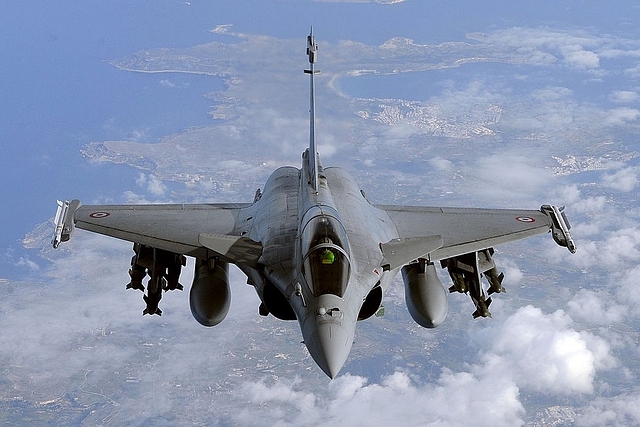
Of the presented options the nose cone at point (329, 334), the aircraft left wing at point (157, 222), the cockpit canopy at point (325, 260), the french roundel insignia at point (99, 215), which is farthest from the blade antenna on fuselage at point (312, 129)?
the french roundel insignia at point (99, 215)

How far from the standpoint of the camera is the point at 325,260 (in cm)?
1042

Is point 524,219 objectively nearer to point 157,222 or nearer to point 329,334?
point 329,334

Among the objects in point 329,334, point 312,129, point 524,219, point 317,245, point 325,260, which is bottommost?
point 329,334

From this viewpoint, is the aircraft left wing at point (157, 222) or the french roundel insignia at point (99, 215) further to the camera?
the french roundel insignia at point (99, 215)

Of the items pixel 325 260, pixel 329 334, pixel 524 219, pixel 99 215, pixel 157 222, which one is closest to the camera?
pixel 329 334

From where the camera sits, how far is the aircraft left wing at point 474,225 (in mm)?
14492

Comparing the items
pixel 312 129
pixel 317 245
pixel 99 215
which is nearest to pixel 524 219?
pixel 312 129

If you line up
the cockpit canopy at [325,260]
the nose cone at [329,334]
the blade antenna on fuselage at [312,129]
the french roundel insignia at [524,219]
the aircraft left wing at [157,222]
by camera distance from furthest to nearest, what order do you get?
the french roundel insignia at [524,219]
the blade antenna on fuselage at [312,129]
the aircraft left wing at [157,222]
the cockpit canopy at [325,260]
the nose cone at [329,334]

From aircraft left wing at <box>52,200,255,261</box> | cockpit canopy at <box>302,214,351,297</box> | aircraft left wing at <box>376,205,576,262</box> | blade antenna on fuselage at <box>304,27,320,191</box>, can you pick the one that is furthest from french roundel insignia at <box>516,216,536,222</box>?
aircraft left wing at <box>52,200,255,261</box>

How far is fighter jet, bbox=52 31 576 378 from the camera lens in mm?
10430

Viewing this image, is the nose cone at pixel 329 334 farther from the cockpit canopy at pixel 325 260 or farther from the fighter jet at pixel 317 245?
the cockpit canopy at pixel 325 260

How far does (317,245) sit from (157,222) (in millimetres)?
5621

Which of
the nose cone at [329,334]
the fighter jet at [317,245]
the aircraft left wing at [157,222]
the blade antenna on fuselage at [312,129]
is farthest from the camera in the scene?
the blade antenna on fuselage at [312,129]

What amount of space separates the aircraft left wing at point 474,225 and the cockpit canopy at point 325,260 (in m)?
3.56
